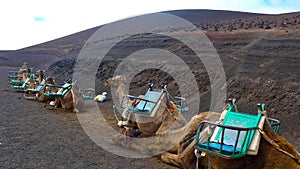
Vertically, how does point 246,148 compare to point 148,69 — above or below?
above

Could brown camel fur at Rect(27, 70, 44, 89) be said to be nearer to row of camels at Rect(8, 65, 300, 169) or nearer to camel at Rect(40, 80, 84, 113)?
camel at Rect(40, 80, 84, 113)

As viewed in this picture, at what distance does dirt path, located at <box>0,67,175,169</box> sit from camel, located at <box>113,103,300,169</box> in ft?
1.19

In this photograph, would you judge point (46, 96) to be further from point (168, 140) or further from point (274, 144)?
point (274, 144)

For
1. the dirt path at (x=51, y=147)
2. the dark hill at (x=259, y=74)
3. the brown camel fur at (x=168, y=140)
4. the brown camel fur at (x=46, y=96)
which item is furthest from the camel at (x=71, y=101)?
the brown camel fur at (x=168, y=140)

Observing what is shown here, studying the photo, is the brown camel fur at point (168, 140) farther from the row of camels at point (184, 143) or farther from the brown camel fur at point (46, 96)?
the brown camel fur at point (46, 96)

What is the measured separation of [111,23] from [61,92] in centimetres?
5619

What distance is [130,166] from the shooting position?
20.0 feet

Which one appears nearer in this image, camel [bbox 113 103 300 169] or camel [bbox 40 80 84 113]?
camel [bbox 113 103 300 169]

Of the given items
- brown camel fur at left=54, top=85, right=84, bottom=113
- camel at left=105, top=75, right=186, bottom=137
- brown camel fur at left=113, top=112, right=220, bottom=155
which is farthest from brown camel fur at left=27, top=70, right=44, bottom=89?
brown camel fur at left=113, top=112, right=220, bottom=155

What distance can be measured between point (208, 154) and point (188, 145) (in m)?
1.23

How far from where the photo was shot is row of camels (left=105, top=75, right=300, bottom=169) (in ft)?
14.1

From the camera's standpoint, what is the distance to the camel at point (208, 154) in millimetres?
4246

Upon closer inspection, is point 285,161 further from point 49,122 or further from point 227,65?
point 227,65

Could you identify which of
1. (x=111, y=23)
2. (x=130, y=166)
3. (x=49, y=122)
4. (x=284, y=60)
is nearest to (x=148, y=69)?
(x=284, y=60)
